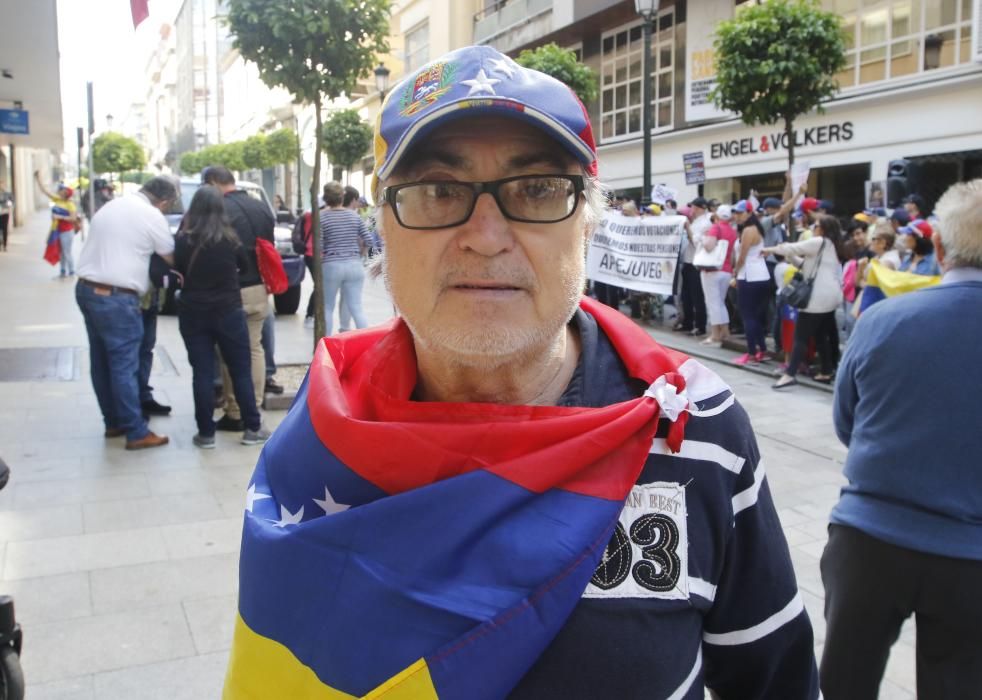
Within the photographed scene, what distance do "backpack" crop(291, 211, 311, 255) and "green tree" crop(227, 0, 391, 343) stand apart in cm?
307

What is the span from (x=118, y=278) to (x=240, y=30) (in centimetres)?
301

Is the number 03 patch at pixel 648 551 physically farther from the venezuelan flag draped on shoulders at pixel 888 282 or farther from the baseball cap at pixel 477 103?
the venezuelan flag draped on shoulders at pixel 888 282

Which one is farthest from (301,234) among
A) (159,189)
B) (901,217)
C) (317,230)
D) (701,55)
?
(701,55)

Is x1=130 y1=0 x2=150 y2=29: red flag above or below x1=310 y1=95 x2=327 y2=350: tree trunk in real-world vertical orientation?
above

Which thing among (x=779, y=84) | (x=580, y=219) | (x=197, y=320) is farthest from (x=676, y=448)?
(x=779, y=84)

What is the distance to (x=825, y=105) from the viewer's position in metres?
17.6

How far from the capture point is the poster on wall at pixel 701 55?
2044 centimetres

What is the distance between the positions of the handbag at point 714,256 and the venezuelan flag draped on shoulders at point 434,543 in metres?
9.72

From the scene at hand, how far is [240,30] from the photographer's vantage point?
775cm

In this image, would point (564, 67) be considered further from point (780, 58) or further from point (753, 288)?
point (753, 288)

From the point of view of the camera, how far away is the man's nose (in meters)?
1.42

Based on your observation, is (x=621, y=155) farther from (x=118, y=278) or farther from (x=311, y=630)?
(x=311, y=630)

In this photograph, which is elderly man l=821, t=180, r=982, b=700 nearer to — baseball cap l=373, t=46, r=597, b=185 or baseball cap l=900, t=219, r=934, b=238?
baseball cap l=373, t=46, r=597, b=185


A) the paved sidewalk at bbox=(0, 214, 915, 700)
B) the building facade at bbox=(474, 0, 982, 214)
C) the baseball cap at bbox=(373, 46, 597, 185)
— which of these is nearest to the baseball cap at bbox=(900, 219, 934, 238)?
the paved sidewalk at bbox=(0, 214, 915, 700)
